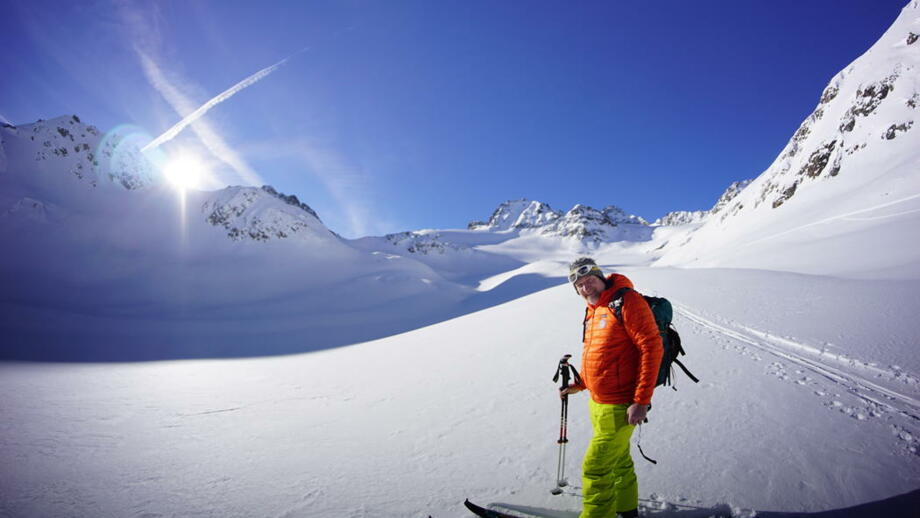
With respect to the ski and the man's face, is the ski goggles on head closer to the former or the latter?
the man's face

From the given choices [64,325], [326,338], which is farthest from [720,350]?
[64,325]

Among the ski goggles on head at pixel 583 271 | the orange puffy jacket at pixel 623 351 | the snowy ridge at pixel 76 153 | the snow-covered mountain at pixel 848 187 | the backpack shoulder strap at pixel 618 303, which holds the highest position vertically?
the snowy ridge at pixel 76 153

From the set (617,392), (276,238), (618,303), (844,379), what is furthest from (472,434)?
(276,238)

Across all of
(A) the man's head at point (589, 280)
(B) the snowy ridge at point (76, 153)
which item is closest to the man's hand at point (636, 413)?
(A) the man's head at point (589, 280)

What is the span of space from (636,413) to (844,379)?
604cm

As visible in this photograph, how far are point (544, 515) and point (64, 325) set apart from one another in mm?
39384

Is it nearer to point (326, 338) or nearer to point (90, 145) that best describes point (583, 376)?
point (326, 338)

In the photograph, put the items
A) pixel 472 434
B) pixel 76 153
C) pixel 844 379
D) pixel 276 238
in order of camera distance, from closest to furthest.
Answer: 1. pixel 472 434
2. pixel 844 379
3. pixel 76 153
4. pixel 276 238

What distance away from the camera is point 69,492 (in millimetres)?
3973

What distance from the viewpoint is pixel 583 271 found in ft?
11.0

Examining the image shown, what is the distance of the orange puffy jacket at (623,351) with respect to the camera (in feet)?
9.11

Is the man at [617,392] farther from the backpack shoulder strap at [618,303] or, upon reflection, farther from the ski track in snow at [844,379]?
the ski track in snow at [844,379]

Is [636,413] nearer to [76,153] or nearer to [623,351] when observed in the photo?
[623,351]

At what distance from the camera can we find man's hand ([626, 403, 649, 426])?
277cm
